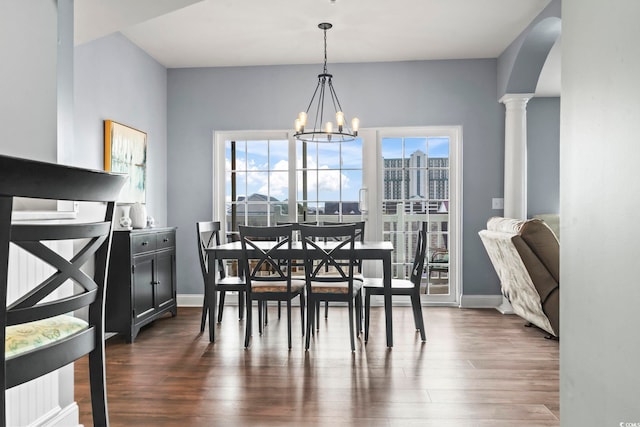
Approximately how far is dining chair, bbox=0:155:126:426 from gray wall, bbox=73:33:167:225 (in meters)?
2.74

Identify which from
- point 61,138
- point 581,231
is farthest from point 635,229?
point 61,138

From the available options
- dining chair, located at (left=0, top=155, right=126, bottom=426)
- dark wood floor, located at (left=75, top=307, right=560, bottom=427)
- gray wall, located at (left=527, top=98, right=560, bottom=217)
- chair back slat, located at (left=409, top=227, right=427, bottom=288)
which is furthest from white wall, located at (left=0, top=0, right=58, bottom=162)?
gray wall, located at (left=527, top=98, right=560, bottom=217)

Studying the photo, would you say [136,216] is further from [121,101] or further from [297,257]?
[297,257]

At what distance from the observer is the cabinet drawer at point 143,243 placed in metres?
4.14

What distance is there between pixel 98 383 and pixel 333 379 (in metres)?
1.76

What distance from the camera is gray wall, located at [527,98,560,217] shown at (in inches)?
249

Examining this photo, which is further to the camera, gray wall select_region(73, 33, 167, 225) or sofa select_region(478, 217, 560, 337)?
gray wall select_region(73, 33, 167, 225)

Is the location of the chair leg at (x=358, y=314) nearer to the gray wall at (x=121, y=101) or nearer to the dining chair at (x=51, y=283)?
the gray wall at (x=121, y=101)

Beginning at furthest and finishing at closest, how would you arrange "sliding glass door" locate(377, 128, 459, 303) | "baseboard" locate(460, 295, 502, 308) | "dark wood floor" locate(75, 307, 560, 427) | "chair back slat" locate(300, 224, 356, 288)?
"sliding glass door" locate(377, 128, 459, 303) < "baseboard" locate(460, 295, 502, 308) < "chair back slat" locate(300, 224, 356, 288) < "dark wood floor" locate(75, 307, 560, 427)

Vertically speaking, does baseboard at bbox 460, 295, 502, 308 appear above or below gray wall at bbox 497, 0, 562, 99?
below

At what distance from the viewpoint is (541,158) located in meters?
6.34

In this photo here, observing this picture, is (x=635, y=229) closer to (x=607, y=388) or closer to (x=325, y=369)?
(x=607, y=388)

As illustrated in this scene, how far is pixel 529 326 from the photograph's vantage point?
4586 millimetres

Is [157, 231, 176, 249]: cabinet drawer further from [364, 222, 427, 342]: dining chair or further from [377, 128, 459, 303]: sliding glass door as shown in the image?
[377, 128, 459, 303]: sliding glass door
